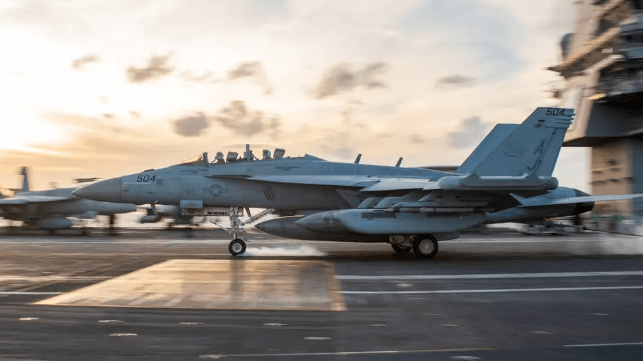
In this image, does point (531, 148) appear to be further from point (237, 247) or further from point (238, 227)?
point (237, 247)

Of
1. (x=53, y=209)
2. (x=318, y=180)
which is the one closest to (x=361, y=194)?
(x=318, y=180)

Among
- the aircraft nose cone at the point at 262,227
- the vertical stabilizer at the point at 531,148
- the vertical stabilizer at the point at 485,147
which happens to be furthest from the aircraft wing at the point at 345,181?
the vertical stabilizer at the point at 485,147

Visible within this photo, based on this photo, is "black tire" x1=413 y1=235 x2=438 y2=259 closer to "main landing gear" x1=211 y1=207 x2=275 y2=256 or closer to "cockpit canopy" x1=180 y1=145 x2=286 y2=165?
"main landing gear" x1=211 y1=207 x2=275 y2=256

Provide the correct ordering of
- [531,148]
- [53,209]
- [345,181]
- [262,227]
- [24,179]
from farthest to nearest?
1. [24,179]
2. [53,209]
3. [531,148]
4. [345,181]
5. [262,227]

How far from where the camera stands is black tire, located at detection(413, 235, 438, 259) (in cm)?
1678

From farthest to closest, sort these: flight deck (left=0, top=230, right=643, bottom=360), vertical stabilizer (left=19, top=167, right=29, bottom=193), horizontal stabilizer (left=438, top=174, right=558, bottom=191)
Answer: vertical stabilizer (left=19, top=167, right=29, bottom=193)
horizontal stabilizer (left=438, top=174, right=558, bottom=191)
flight deck (left=0, top=230, right=643, bottom=360)

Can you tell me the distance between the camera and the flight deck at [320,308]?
6.34m

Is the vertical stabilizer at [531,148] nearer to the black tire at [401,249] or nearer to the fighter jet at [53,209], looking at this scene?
the black tire at [401,249]

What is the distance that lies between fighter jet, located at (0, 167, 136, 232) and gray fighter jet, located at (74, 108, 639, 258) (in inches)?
601

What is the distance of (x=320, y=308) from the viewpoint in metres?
8.84

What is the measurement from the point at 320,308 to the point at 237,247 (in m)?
8.52

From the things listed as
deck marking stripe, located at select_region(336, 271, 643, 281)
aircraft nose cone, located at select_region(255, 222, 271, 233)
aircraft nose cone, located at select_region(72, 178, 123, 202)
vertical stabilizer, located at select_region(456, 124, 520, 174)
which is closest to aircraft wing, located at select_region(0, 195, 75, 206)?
aircraft nose cone, located at select_region(72, 178, 123, 202)

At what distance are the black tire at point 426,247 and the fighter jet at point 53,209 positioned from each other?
765 inches

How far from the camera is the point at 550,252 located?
1892 cm
